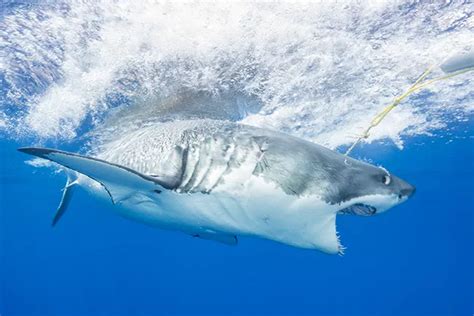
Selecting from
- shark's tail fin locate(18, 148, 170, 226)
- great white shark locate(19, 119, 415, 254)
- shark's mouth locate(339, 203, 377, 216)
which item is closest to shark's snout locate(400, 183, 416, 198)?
great white shark locate(19, 119, 415, 254)

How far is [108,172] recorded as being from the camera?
327 centimetres

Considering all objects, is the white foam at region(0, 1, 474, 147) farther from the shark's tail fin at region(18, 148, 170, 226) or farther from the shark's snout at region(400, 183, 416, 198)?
the shark's snout at region(400, 183, 416, 198)

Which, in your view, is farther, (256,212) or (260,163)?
(260,163)

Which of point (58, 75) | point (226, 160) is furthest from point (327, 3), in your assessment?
point (58, 75)

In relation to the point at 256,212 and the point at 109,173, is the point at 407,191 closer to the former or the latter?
the point at 256,212

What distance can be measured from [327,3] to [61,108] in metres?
9.01

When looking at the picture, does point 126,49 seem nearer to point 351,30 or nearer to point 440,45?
point 351,30

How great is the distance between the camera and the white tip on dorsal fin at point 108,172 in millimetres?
2962

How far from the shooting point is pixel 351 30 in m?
8.12

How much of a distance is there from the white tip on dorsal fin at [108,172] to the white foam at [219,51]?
4.08 m

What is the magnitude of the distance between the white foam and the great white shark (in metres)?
3.85

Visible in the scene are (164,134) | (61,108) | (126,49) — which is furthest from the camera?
(61,108)

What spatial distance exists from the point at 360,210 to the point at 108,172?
2.26m

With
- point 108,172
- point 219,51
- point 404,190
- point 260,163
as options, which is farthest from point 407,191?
point 219,51
